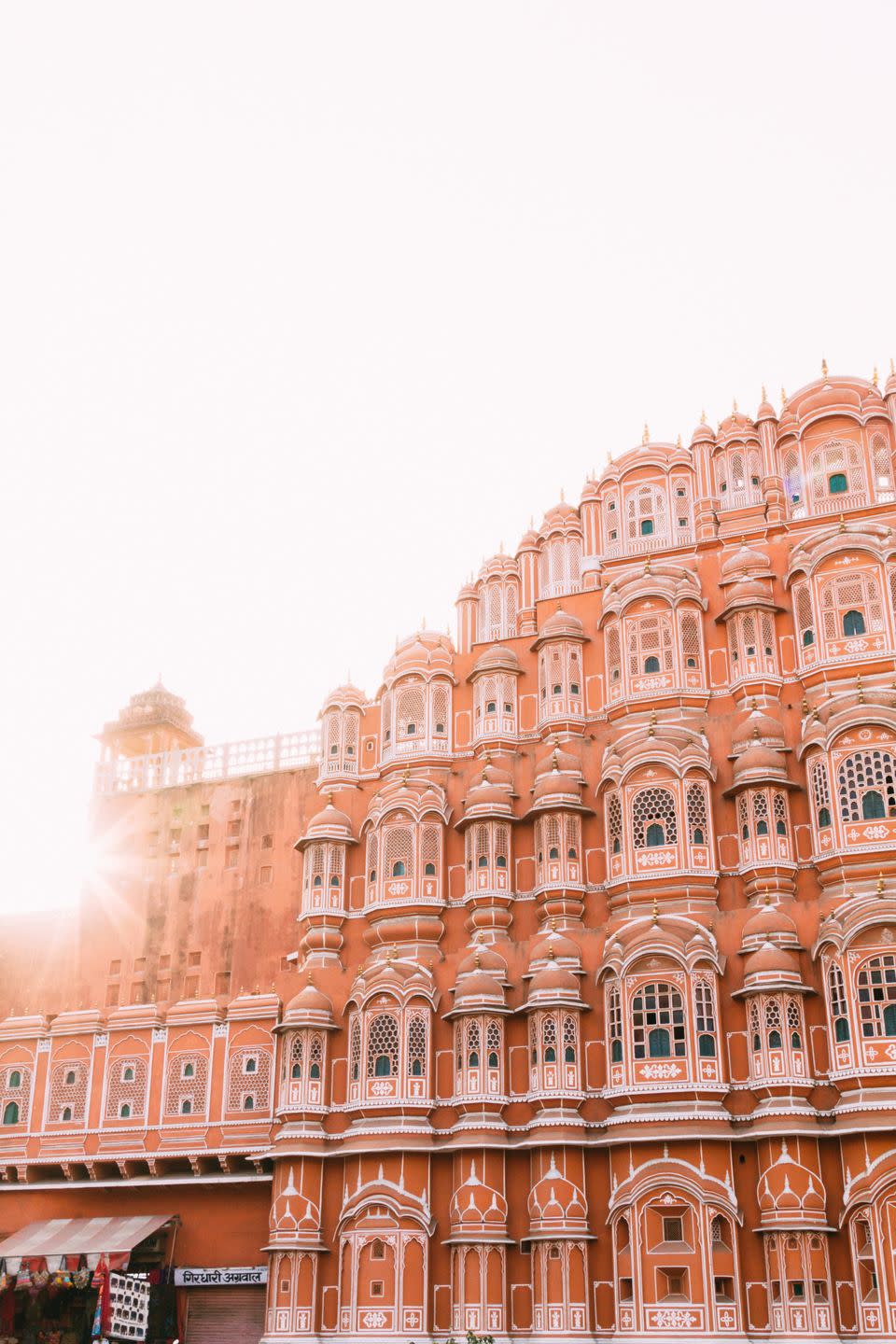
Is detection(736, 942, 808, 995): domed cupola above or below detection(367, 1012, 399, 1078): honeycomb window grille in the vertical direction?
above

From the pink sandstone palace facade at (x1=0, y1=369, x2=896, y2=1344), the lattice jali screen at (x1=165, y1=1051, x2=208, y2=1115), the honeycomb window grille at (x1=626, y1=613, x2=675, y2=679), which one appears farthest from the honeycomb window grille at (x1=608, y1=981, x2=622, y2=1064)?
the lattice jali screen at (x1=165, y1=1051, x2=208, y2=1115)

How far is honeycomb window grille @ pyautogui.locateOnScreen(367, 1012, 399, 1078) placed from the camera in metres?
34.6

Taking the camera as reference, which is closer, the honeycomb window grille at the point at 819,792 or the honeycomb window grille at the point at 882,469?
the honeycomb window grille at the point at 819,792

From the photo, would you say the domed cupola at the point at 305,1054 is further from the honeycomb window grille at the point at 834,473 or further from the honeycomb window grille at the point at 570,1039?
the honeycomb window grille at the point at 834,473

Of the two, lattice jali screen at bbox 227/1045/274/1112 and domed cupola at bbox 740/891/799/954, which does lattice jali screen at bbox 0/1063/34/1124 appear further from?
domed cupola at bbox 740/891/799/954

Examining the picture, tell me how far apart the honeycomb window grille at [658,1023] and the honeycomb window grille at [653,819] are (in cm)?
387

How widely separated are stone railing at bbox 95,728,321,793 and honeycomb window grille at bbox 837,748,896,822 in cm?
1729

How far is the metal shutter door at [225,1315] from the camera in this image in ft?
116

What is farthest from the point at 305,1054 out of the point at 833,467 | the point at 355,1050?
the point at 833,467

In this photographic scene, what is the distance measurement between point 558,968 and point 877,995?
24.8ft

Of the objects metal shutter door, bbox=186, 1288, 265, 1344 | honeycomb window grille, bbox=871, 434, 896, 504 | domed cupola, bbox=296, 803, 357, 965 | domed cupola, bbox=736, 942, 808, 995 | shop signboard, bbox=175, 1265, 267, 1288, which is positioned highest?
honeycomb window grille, bbox=871, 434, 896, 504

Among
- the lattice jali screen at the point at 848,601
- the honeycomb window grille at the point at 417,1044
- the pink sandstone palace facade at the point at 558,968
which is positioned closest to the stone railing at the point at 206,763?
the pink sandstone palace facade at the point at 558,968

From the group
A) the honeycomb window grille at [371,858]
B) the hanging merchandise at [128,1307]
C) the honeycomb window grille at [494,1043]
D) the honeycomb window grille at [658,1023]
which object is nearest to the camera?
the honeycomb window grille at [658,1023]

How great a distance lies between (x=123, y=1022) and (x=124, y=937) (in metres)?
4.51
